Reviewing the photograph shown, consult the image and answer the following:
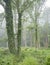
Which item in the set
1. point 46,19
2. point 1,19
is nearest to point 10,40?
point 1,19

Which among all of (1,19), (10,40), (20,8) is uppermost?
(20,8)

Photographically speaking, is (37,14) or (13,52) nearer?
(13,52)

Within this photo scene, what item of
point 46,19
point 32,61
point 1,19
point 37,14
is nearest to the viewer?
point 32,61

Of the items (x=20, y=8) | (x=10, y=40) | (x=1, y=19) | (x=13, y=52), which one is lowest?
(x=13, y=52)

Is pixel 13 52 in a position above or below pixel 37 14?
below

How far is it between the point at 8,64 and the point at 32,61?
1.09m

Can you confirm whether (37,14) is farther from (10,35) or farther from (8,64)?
(8,64)

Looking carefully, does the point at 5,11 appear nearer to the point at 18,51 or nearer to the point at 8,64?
the point at 18,51

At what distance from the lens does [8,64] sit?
24.9 ft

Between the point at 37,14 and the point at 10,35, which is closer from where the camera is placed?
the point at 10,35

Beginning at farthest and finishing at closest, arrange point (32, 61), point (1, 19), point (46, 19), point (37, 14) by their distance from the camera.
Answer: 1. point (46, 19)
2. point (37, 14)
3. point (1, 19)
4. point (32, 61)

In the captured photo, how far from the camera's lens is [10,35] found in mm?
10547

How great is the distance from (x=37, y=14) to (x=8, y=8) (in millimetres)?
4734

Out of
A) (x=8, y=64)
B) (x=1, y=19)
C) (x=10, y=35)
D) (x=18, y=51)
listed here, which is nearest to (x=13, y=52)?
(x=18, y=51)
